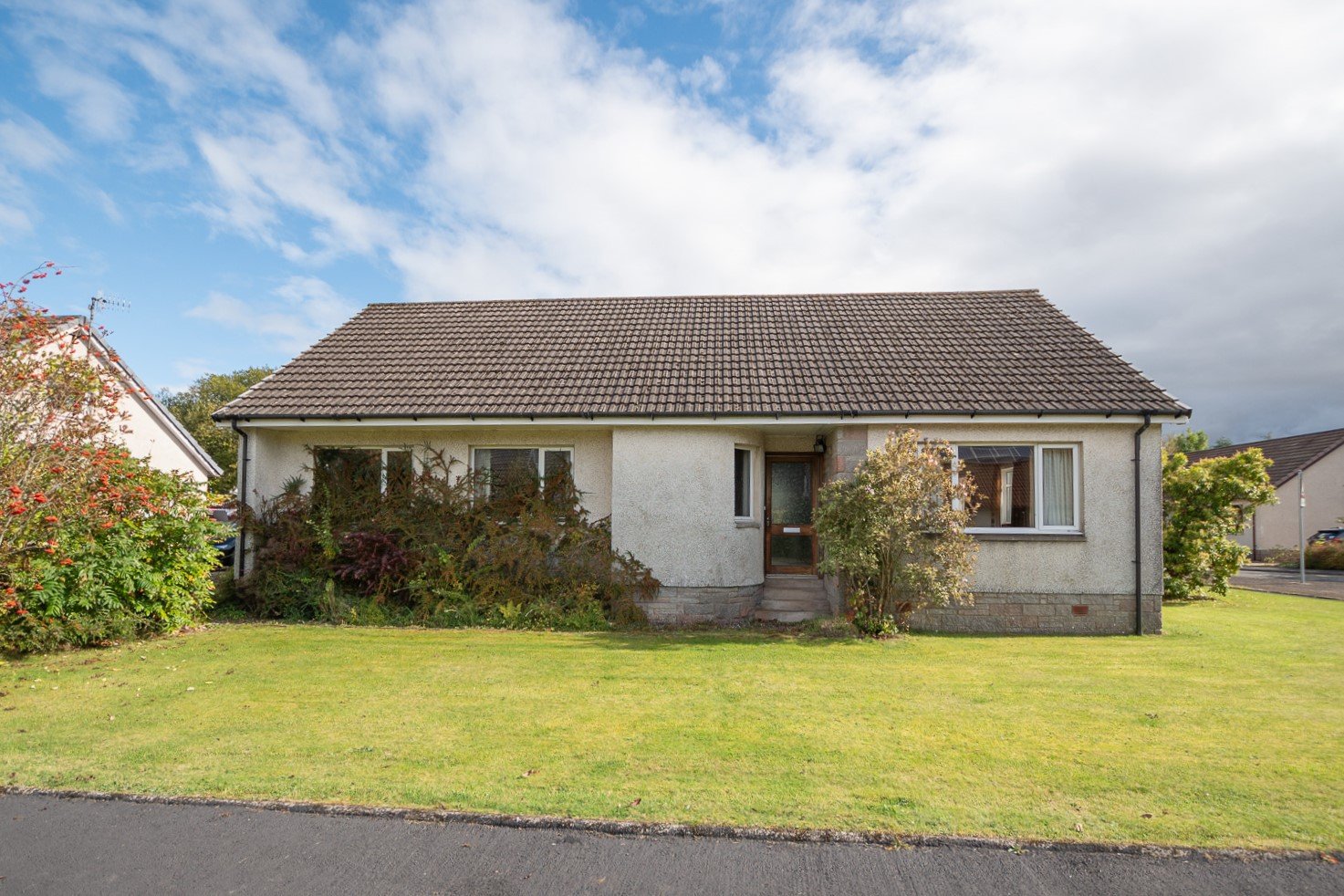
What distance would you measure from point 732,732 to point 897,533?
5.40 meters

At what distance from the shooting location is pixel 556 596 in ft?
39.1

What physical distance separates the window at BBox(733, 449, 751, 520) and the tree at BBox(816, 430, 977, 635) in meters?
2.20

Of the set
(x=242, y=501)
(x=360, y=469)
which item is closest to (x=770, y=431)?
(x=360, y=469)

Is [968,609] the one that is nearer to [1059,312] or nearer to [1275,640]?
[1275,640]

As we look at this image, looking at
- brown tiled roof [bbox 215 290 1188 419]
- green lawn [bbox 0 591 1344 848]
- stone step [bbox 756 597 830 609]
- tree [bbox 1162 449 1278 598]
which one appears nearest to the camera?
green lawn [bbox 0 591 1344 848]

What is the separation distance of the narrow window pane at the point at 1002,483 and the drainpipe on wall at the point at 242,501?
12.5 metres

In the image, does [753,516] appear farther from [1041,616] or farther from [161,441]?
[161,441]

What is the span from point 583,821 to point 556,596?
7.73 m

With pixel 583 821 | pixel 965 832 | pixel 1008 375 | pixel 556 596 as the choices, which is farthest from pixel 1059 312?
pixel 583 821

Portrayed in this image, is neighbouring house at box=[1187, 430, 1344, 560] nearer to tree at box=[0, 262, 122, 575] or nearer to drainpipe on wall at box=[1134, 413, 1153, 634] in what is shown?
drainpipe on wall at box=[1134, 413, 1153, 634]

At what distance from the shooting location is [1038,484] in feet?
39.1

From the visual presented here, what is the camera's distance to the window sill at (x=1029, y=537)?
11.7 meters

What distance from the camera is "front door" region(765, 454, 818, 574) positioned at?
45.4ft

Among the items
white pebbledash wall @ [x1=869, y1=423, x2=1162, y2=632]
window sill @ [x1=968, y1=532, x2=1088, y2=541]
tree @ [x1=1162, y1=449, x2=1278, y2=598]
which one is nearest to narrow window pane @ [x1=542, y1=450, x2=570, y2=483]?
white pebbledash wall @ [x1=869, y1=423, x2=1162, y2=632]
